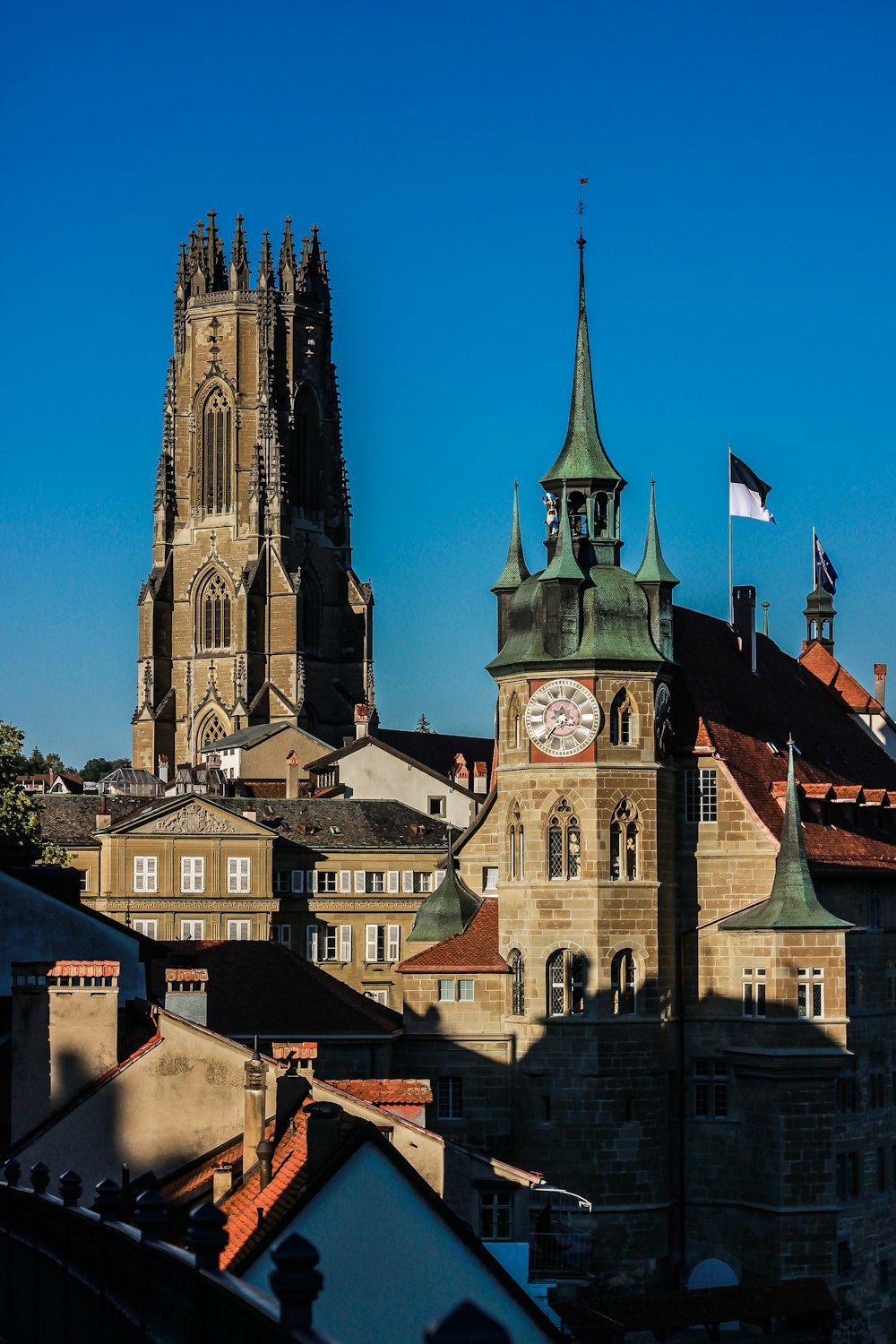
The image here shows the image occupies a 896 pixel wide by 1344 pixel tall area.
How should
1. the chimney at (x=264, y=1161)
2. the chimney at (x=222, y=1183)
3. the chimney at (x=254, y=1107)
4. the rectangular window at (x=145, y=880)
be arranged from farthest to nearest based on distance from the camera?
1. the rectangular window at (x=145, y=880)
2. the chimney at (x=254, y=1107)
3. the chimney at (x=222, y=1183)
4. the chimney at (x=264, y=1161)

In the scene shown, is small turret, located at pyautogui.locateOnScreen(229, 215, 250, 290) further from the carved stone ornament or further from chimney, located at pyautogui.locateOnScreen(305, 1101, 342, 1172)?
chimney, located at pyautogui.locateOnScreen(305, 1101, 342, 1172)

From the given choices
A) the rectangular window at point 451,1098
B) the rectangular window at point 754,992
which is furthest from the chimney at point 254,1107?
the rectangular window at point 754,992

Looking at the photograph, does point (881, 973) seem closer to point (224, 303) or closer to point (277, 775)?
point (277, 775)

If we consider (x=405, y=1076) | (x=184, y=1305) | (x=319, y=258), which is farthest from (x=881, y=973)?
(x=319, y=258)

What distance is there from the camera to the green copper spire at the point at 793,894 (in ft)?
208

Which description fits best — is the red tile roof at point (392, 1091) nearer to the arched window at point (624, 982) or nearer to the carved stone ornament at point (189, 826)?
the arched window at point (624, 982)

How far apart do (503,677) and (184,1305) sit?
4973 centimetres

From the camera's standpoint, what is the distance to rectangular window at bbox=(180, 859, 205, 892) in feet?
339

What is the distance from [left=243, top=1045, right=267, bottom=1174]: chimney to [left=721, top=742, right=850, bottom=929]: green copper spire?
29788mm

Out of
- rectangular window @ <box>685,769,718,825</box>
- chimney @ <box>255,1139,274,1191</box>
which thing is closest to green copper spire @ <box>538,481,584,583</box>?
rectangular window @ <box>685,769,718,825</box>

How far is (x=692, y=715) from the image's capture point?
67250 mm

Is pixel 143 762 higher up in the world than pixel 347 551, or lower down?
lower down

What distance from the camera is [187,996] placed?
1793 inches

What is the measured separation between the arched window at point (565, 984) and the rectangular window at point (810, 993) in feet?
18.4
